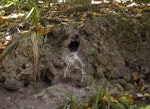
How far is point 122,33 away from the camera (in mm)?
3803

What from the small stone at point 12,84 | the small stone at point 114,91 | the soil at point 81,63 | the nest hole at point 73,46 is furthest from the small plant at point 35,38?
the small stone at point 114,91

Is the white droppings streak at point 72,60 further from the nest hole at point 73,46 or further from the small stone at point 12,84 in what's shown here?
the small stone at point 12,84

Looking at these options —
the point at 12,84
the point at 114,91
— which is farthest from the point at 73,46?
the point at 12,84

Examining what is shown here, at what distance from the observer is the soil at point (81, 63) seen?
3.15 m

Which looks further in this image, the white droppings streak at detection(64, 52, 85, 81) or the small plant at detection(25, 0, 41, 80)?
the white droppings streak at detection(64, 52, 85, 81)

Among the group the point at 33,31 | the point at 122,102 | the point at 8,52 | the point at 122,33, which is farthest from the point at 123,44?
the point at 8,52

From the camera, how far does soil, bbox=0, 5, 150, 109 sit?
3152mm

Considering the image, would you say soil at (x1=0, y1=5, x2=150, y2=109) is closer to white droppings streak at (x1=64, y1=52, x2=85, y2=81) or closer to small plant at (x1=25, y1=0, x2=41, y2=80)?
white droppings streak at (x1=64, y1=52, x2=85, y2=81)

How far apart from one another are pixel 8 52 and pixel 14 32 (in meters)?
0.51

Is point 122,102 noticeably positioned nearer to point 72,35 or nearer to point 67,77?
point 67,77

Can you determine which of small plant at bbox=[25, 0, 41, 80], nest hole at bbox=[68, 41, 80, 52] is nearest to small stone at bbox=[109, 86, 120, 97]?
nest hole at bbox=[68, 41, 80, 52]

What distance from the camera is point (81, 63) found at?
135 inches

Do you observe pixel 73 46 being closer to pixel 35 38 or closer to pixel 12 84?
pixel 35 38

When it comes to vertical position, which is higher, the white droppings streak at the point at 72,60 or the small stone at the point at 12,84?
the white droppings streak at the point at 72,60
